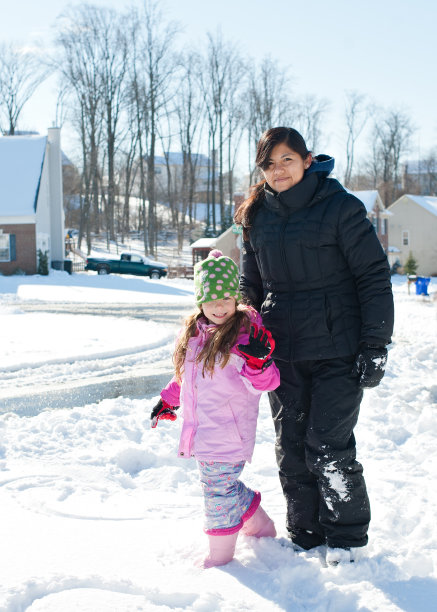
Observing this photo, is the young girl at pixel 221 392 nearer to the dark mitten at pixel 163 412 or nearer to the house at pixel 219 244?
the dark mitten at pixel 163 412

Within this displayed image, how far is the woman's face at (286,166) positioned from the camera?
3.12 metres

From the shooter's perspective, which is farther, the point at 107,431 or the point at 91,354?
the point at 91,354

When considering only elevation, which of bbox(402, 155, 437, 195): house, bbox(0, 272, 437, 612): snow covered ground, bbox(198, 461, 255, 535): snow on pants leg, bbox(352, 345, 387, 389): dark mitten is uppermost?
bbox(402, 155, 437, 195): house

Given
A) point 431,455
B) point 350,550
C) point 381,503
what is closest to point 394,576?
point 350,550

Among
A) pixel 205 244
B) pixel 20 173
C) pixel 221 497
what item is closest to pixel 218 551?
pixel 221 497

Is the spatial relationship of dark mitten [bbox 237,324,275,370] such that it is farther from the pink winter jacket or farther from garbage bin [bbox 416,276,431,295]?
garbage bin [bbox 416,276,431,295]

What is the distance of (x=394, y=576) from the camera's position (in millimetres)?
2775

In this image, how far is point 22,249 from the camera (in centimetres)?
2964

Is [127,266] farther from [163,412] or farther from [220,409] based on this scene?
[220,409]

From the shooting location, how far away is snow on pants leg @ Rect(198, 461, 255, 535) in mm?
3020

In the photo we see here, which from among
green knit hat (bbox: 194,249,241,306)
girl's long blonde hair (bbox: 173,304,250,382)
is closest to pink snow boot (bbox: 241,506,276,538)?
girl's long blonde hair (bbox: 173,304,250,382)

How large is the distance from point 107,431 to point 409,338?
25.3 ft

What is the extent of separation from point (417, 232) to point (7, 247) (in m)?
34.1

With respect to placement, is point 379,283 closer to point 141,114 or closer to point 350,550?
point 350,550
